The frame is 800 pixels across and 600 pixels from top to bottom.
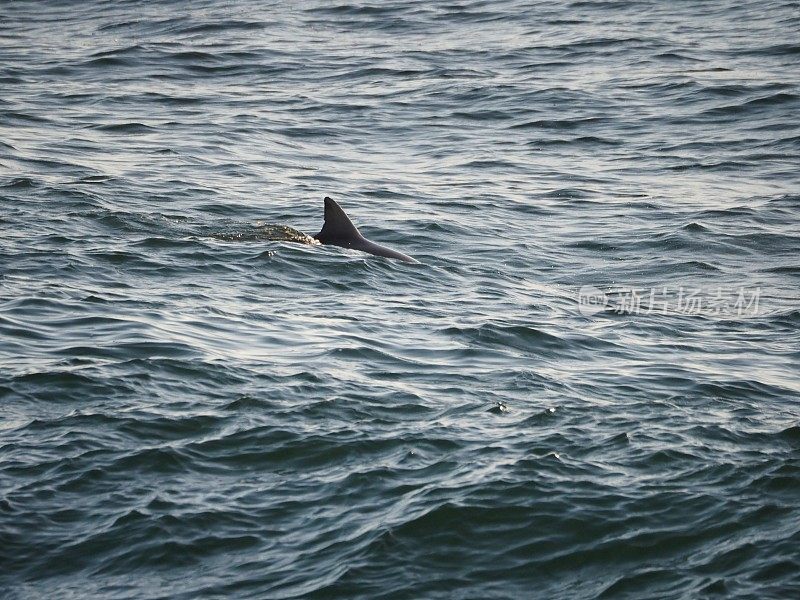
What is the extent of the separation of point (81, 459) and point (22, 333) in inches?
145

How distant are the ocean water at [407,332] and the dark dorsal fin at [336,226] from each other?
1.65 ft

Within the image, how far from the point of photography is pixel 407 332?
44.3ft

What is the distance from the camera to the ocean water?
8227 mm

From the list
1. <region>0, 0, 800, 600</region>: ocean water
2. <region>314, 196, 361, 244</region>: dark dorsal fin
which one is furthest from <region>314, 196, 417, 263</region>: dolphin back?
<region>0, 0, 800, 600</region>: ocean water

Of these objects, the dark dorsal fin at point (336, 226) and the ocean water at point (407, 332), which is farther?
the dark dorsal fin at point (336, 226)

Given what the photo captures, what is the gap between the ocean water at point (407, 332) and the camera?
8227mm

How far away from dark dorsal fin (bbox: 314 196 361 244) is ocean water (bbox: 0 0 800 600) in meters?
0.50

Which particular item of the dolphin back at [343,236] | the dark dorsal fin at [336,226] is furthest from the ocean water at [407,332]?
the dark dorsal fin at [336,226]

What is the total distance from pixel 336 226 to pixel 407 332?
3.98m

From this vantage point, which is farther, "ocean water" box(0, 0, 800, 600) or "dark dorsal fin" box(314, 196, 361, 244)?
"dark dorsal fin" box(314, 196, 361, 244)

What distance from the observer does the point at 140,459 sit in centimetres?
933

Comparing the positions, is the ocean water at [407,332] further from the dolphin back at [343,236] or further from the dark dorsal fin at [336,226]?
the dark dorsal fin at [336,226]

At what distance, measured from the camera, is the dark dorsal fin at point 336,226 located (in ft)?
55.5

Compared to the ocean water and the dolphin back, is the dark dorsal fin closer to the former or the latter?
the dolphin back
